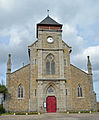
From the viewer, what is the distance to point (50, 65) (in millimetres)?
26438

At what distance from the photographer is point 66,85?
25734mm

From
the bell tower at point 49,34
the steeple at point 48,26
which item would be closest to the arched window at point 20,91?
the bell tower at point 49,34

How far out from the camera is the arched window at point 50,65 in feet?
85.4

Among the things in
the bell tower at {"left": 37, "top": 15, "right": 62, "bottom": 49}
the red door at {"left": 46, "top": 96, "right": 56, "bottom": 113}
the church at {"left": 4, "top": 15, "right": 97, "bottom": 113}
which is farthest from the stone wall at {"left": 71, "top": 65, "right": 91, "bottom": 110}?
the bell tower at {"left": 37, "top": 15, "right": 62, "bottom": 49}

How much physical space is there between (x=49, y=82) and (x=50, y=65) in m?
3.00

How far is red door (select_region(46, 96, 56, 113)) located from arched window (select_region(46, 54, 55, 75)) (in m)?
4.11

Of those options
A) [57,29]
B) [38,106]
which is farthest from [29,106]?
[57,29]

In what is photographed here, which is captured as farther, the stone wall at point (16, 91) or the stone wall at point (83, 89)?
the stone wall at point (83, 89)

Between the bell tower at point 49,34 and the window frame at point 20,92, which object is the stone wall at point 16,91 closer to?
the window frame at point 20,92

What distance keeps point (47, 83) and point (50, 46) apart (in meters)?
6.62

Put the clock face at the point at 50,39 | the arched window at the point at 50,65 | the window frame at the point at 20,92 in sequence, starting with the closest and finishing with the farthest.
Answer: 1. the window frame at the point at 20,92
2. the arched window at the point at 50,65
3. the clock face at the point at 50,39

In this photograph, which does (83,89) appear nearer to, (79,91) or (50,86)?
(79,91)

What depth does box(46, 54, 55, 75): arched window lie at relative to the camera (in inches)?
1025

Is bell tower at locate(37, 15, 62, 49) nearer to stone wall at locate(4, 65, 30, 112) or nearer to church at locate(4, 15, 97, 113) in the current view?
church at locate(4, 15, 97, 113)
